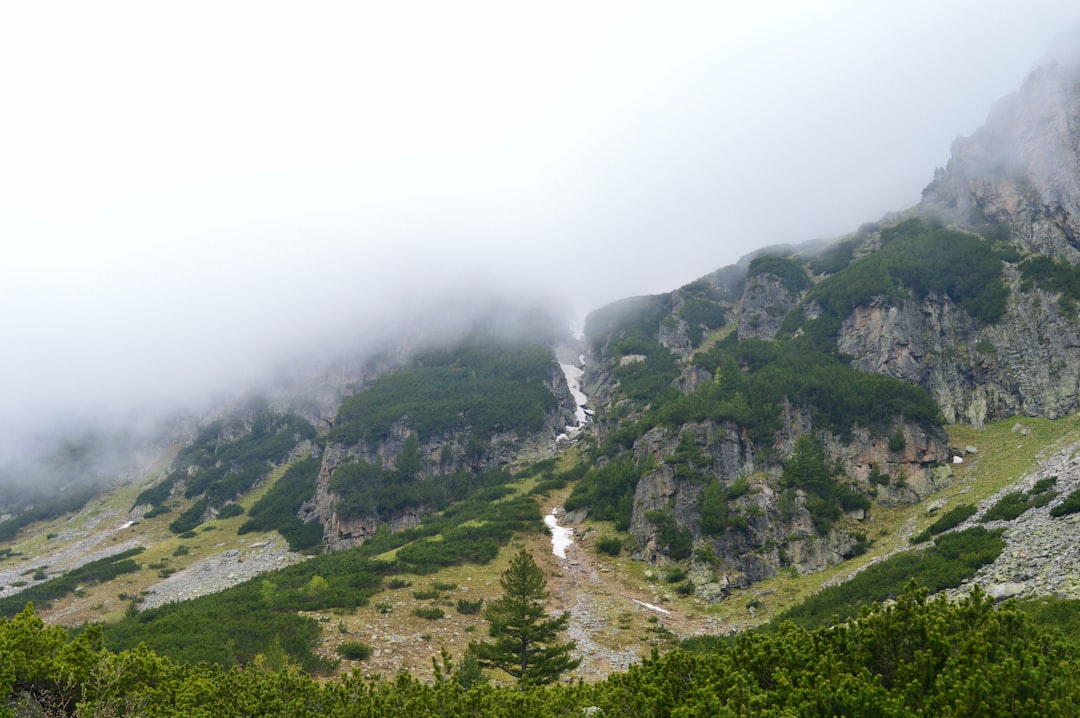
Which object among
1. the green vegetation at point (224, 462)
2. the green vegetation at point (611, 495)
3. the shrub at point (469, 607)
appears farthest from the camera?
the green vegetation at point (224, 462)

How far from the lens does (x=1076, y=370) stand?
51719 mm

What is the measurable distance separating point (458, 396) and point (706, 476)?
62299 mm

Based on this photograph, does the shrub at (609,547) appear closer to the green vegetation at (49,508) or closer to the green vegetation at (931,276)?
the green vegetation at (931,276)

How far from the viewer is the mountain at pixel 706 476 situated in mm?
36094

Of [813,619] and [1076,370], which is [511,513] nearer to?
[813,619]

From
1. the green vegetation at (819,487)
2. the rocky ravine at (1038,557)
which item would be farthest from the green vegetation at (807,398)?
the rocky ravine at (1038,557)

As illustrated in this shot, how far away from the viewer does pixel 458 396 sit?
10575 centimetres

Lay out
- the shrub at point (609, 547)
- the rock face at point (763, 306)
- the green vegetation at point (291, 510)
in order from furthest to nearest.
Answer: the rock face at point (763, 306) < the green vegetation at point (291, 510) < the shrub at point (609, 547)

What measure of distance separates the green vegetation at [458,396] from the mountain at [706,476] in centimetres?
62

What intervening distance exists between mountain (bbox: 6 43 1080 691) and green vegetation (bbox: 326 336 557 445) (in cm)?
62

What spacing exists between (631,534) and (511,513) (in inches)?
572

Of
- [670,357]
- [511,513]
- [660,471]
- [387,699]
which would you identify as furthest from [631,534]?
[670,357]

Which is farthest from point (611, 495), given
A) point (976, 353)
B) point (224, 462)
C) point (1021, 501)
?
point (224, 462)

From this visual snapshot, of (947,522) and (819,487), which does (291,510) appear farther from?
(947,522)
